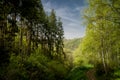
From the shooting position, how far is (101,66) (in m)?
35.4

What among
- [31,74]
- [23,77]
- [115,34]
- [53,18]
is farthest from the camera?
[53,18]

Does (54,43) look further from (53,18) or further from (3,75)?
(3,75)

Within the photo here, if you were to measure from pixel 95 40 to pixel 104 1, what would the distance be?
15900 millimetres

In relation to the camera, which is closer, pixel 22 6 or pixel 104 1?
pixel 104 1

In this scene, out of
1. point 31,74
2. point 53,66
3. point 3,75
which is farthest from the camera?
point 53,66

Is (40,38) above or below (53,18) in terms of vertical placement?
below

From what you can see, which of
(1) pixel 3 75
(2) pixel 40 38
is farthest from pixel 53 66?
(2) pixel 40 38

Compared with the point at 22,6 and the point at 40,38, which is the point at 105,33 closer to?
the point at 22,6

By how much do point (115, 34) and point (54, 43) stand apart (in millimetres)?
47506

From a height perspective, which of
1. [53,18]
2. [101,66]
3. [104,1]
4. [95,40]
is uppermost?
[53,18]

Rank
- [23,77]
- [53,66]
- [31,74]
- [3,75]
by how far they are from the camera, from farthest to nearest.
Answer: [53,66], [31,74], [23,77], [3,75]

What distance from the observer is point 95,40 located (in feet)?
121

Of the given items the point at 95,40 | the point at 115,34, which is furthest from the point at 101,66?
the point at 115,34

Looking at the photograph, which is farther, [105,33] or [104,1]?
[105,33]
